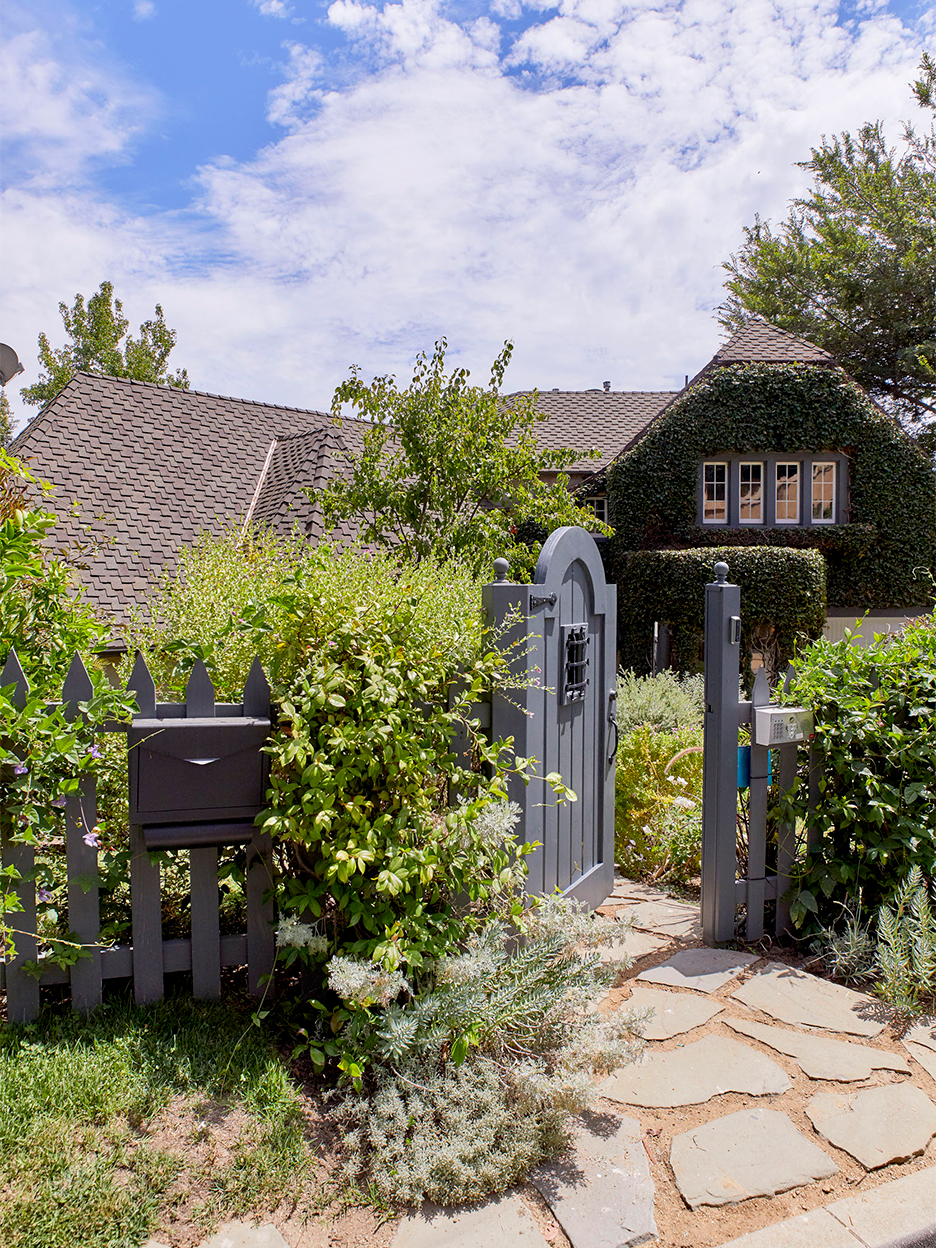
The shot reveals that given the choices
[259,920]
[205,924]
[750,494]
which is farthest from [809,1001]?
[750,494]

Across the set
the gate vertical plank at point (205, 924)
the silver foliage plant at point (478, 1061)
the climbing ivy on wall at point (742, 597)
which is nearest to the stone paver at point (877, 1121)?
the silver foliage plant at point (478, 1061)

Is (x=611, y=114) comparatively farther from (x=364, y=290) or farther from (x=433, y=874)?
(x=433, y=874)

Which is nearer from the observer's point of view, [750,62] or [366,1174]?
[366,1174]

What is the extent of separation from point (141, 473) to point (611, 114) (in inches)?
409

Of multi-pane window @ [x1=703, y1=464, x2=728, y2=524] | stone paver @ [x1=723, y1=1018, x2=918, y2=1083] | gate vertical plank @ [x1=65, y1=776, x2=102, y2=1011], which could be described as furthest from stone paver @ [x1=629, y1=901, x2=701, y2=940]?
multi-pane window @ [x1=703, y1=464, x2=728, y2=524]

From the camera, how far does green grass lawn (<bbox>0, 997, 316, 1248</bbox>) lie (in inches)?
67.5

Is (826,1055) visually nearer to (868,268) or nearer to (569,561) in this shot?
(569,561)

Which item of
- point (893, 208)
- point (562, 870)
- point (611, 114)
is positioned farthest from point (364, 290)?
point (893, 208)

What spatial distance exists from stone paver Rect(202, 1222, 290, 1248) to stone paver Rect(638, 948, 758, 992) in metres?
1.83

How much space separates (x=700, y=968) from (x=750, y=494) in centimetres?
1453

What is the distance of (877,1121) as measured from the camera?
2219 millimetres

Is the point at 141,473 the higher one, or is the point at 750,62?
the point at 750,62

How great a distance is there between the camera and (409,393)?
28.3 ft

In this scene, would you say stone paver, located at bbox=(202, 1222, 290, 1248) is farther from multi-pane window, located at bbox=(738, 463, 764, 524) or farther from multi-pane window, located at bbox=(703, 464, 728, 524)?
multi-pane window, located at bbox=(738, 463, 764, 524)
